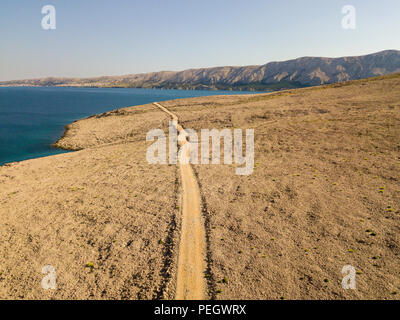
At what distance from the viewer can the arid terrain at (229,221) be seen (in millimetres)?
17703

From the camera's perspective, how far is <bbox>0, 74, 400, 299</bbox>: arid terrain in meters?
17.7

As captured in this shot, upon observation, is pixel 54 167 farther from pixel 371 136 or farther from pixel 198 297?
pixel 371 136

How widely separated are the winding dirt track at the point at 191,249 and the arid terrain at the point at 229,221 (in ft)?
2.04

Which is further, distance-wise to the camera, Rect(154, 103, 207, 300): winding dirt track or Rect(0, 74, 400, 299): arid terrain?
Rect(0, 74, 400, 299): arid terrain

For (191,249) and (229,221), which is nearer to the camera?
(191,249)

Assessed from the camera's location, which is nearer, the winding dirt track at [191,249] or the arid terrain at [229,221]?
the winding dirt track at [191,249]

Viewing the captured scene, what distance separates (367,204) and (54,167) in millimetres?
50903

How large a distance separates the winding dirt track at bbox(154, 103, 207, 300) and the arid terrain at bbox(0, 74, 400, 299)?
622 mm

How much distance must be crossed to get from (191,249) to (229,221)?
5.64 metres

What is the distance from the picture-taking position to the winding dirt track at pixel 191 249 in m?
17.0

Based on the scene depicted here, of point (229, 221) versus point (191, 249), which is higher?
point (229, 221)

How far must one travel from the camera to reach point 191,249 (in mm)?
20844

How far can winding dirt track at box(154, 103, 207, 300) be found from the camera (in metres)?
17.0

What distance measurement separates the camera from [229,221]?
24.8m
